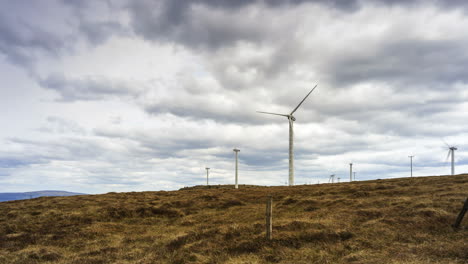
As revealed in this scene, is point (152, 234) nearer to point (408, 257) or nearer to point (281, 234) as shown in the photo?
point (281, 234)

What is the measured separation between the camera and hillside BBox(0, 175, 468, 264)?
21.2 m

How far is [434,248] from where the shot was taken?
19.7 meters

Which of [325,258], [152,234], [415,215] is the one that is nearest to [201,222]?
[152,234]

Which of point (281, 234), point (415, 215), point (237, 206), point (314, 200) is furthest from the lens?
point (237, 206)

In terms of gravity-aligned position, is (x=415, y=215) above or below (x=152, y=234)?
above

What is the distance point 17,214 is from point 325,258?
41125 millimetres

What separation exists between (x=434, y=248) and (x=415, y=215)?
26.0 ft

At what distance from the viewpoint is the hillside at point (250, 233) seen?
21.2m

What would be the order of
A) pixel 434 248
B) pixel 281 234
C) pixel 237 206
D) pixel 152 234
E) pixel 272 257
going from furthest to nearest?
pixel 237 206, pixel 152 234, pixel 281 234, pixel 272 257, pixel 434 248

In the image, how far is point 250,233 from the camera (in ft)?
88.2

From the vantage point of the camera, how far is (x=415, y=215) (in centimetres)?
2705

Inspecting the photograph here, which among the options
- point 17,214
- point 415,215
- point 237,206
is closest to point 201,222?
point 237,206

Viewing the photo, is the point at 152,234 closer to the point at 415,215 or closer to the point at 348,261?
the point at 348,261

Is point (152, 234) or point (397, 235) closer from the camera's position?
point (397, 235)
